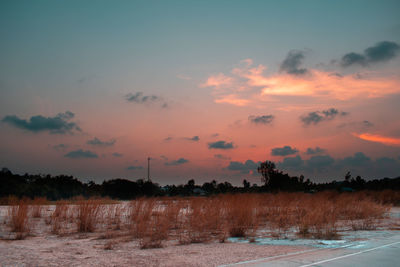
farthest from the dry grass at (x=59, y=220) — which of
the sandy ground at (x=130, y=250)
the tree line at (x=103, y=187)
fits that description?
the tree line at (x=103, y=187)

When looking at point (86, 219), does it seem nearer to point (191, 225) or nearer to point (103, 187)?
point (191, 225)

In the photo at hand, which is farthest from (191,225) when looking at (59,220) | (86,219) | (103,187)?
(103,187)

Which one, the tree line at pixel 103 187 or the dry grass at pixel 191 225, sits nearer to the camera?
the dry grass at pixel 191 225

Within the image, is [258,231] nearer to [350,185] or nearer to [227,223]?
[227,223]

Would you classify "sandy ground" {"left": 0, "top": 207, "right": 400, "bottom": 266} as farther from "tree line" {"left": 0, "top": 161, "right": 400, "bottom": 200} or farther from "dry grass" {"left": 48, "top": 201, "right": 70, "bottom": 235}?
"tree line" {"left": 0, "top": 161, "right": 400, "bottom": 200}

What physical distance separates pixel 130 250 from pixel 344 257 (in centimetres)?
517

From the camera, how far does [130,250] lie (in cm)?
1009

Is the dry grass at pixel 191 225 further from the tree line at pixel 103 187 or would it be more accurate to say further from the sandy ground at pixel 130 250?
the tree line at pixel 103 187

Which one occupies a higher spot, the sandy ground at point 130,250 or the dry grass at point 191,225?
the dry grass at point 191,225

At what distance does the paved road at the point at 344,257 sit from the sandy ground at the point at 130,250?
0.37 meters

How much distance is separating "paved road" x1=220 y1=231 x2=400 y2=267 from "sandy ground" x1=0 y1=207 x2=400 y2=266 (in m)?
0.37

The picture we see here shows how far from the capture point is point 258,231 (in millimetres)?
14016

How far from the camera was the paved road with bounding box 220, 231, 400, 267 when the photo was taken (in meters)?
7.66

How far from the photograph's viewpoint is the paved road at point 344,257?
766 cm
